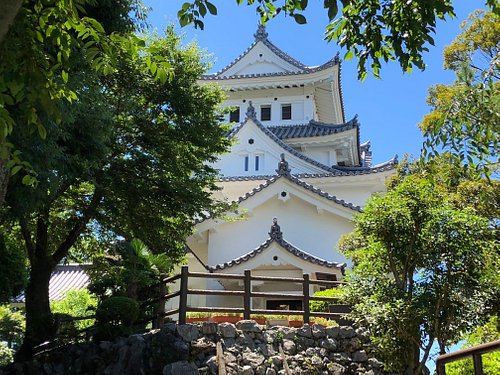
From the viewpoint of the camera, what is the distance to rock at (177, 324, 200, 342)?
34.7 ft

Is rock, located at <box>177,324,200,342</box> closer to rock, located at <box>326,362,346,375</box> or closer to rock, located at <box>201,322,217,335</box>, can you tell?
rock, located at <box>201,322,217,335</box>

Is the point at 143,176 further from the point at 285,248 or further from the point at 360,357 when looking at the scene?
the point at 360,357

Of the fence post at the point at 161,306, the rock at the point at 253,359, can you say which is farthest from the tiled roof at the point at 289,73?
the rock at the point at 253,359

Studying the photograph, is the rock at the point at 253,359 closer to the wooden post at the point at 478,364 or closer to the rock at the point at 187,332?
the rock at the point at 187,332

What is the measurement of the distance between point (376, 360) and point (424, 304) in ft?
9.95

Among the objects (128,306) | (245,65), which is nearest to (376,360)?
(128,306)

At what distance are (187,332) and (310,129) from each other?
61.5ft

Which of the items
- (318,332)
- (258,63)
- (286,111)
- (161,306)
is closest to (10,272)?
(161,306)

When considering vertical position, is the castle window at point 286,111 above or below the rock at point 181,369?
above

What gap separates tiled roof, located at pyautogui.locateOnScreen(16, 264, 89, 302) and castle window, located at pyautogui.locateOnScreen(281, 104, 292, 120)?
14.0 m

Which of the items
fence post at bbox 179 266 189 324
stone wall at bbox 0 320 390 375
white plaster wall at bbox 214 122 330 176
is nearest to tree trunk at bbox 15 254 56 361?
stone wall at bbox 0 320 390 375

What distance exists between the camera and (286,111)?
29.5 m

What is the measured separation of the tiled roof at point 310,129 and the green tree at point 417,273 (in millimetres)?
16925

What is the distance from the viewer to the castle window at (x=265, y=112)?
2952 cm
